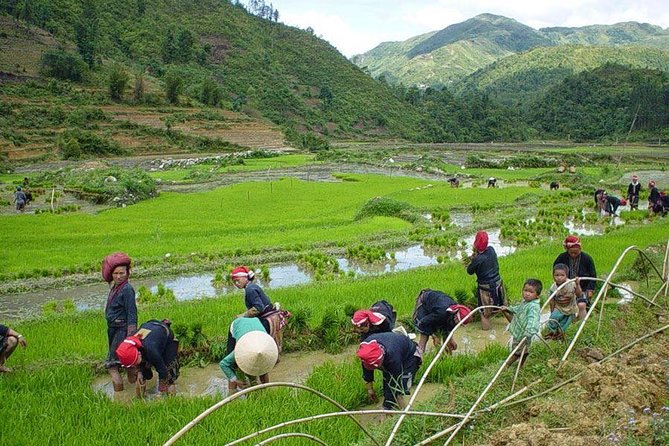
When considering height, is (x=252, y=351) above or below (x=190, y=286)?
above

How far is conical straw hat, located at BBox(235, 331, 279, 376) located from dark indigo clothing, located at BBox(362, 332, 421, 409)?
100 centimetres

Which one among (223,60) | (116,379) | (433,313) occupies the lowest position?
(116,379)

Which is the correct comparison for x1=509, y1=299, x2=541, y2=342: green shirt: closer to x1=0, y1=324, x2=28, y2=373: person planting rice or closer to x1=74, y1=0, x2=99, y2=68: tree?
x1=0, y1=324, x2=28, y2=373: person planting rice

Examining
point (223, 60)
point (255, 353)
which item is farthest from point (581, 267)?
point (223, 60)

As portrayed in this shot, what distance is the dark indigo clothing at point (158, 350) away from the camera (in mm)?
5016

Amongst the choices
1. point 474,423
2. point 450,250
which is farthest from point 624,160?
point 474,423

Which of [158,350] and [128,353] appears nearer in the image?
[128,353]

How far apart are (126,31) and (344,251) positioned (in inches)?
2813

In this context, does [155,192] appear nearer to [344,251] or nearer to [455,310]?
[344,251]

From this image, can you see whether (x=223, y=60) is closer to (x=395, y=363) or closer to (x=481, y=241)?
(x=481, y=241)

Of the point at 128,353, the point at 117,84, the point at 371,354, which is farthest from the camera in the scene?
the point at 117,84

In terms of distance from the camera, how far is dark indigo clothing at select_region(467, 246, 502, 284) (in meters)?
7.07

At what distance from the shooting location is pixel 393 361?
452 cm

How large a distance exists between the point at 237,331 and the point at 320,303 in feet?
11.4
